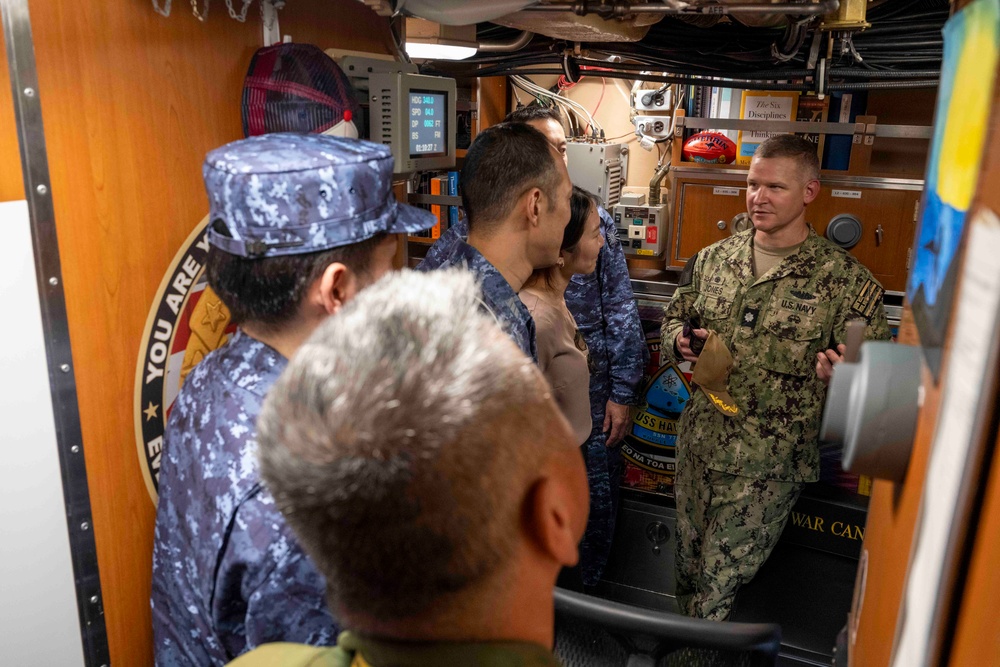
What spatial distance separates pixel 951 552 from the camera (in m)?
0.55

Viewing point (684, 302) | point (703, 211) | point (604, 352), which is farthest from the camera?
point (703, 211)

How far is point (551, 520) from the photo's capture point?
28.2 inches

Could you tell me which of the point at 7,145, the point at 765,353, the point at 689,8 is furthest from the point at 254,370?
the point at 765,353

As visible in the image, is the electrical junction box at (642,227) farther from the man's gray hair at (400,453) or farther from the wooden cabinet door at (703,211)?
the man's gray hair at (400,453)

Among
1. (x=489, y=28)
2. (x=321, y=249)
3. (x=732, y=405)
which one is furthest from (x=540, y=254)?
(x=489, y=28)

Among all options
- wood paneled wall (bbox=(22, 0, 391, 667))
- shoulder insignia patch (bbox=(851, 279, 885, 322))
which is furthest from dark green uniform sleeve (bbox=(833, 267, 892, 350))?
wood paneled wall (bbox=(22, 0, 391, 667))

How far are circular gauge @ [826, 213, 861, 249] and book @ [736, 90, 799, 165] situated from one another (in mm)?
522

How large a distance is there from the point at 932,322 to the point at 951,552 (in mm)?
234

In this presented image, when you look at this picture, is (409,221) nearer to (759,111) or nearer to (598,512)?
(598,512)

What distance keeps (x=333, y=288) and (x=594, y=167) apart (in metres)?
2.77

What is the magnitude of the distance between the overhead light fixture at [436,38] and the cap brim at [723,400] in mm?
1546

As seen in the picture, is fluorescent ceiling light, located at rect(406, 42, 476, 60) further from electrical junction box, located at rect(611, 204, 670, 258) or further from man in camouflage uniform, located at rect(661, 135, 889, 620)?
electrical junction box, located at rect(611, 204, 670, 258)

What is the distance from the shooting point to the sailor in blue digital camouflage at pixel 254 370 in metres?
1.18

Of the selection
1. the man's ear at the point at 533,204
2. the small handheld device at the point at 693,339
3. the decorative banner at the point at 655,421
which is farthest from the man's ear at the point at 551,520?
the decorative banner at the point at 655,421
